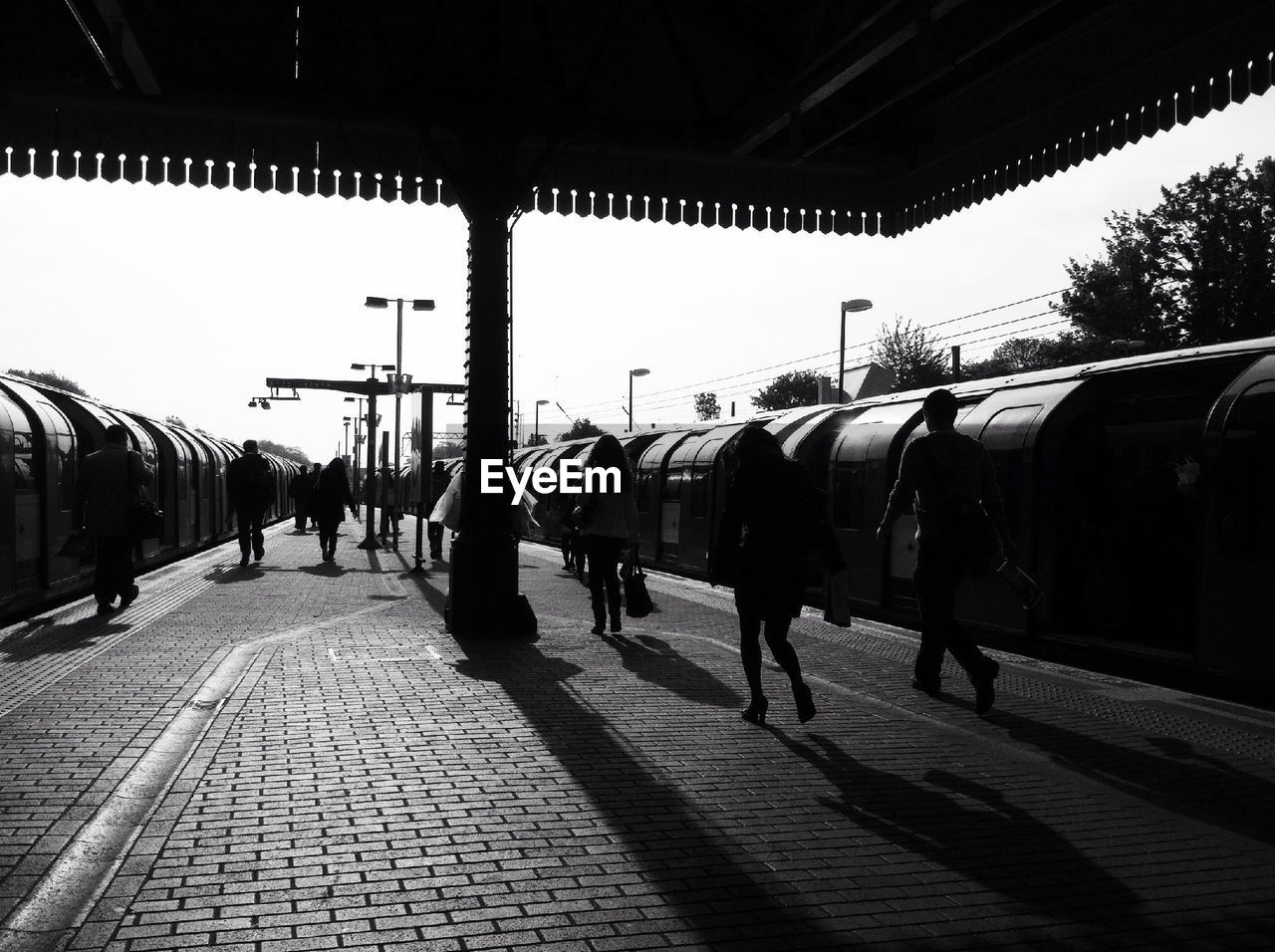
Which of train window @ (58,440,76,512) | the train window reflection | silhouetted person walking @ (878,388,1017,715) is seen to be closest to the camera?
silhouetted person walking @ (878,388,1017,715)

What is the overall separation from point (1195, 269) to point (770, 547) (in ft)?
149

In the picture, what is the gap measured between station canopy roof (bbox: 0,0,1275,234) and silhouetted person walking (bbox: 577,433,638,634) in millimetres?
2449

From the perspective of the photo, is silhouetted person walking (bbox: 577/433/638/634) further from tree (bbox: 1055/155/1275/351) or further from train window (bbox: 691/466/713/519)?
tree (bbox: 1055/155/1275/351)

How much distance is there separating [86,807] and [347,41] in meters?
7.63

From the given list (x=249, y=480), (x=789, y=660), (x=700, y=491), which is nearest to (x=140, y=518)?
(x=249, y=480)

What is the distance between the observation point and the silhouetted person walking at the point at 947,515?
7.53 m

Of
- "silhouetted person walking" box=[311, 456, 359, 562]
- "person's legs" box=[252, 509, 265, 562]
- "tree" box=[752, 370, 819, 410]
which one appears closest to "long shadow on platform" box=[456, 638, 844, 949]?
"person's legs" box=[252, 509, 265, 562]

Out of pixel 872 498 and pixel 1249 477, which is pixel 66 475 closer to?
pixel 872 498

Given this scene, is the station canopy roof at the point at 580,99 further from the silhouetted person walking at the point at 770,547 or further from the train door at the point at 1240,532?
the silhouetted person walking at the point at 770,547

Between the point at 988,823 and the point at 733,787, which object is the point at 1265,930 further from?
the point at 733,787

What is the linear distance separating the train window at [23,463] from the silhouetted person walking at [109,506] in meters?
0.62

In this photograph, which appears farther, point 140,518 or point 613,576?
point 140,518

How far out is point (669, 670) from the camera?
9.03 m

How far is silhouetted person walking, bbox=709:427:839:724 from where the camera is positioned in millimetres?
6930
